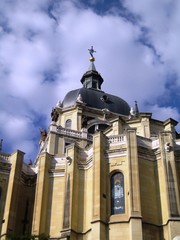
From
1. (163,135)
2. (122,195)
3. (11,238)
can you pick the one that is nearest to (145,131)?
(163,135)

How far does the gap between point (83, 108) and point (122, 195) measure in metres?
30.0

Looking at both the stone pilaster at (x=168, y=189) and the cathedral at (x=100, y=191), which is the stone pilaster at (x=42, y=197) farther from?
the stone pilaster at (x=168, y=189)

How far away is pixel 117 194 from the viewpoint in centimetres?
3312

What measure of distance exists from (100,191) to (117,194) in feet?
4.85

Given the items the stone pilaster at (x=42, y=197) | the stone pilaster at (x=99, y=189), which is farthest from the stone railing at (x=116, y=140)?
the stone pilaster at (x=42, y=197)

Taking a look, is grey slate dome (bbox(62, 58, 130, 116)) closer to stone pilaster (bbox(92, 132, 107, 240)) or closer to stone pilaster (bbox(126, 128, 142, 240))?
stone pilaster (bbox(92, 132, 107, 240))

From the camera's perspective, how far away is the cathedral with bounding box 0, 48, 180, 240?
31.3m

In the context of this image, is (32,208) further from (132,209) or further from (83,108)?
(83,108)

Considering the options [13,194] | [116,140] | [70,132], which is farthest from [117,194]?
[70,132]

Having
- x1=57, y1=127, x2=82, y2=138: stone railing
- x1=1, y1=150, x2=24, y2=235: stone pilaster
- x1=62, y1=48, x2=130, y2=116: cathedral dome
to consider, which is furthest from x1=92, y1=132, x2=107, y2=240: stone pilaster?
x1=62, y1=48, x2=130, y2=116: cathedral dome

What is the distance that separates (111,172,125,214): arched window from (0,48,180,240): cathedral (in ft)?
0.25

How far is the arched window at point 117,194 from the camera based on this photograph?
106 feet

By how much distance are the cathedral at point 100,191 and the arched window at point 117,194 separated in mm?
75

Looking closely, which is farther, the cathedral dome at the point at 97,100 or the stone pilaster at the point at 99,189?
the cathedral dome at the point at 97,100
